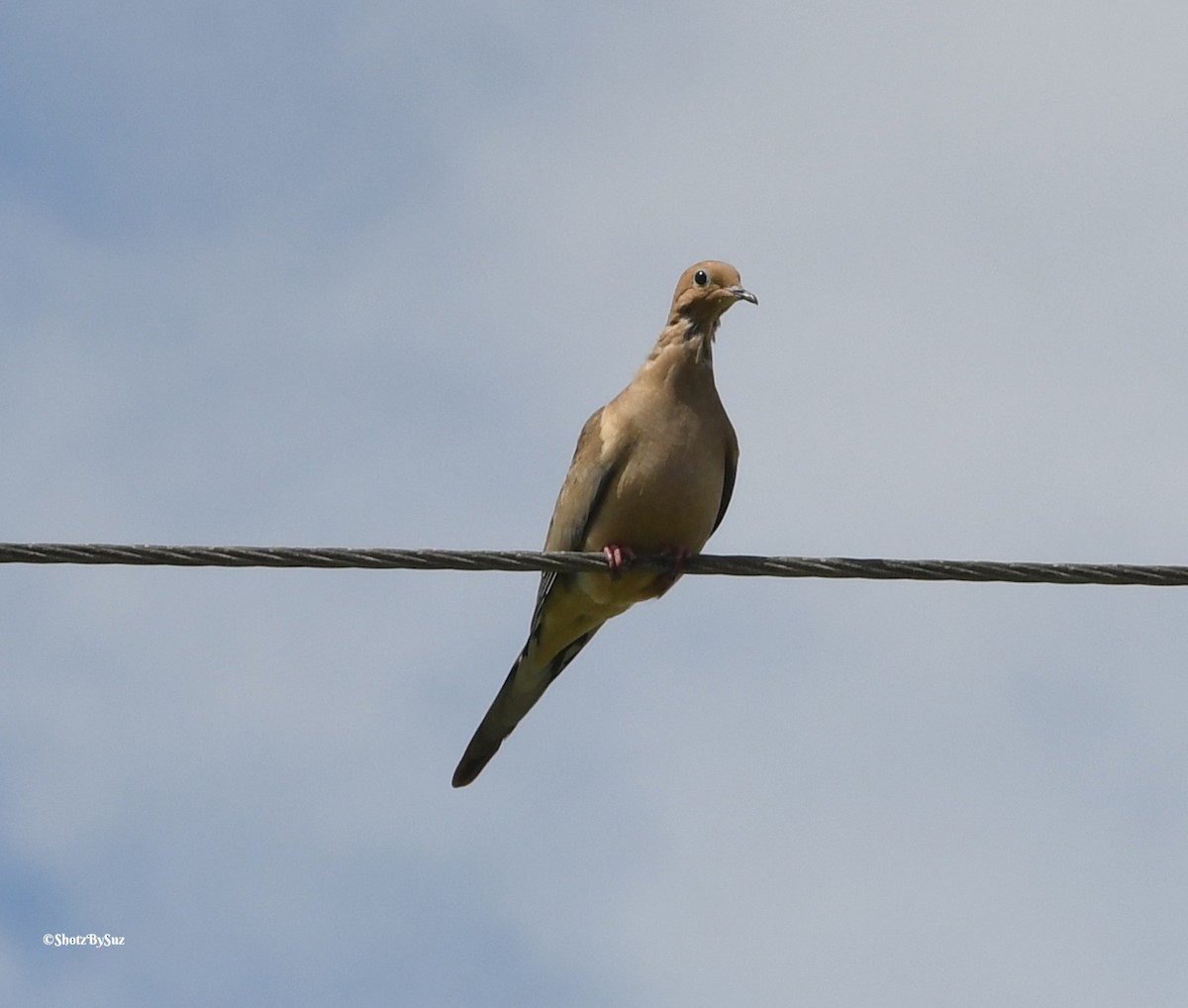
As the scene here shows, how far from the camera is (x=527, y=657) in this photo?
8828mm

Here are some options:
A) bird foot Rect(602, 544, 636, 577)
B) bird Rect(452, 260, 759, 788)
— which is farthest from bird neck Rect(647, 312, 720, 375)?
bird foot Rect(602, 544, 636, 577)

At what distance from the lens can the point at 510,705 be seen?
892 centimetres

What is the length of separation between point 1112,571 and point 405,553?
2082mm

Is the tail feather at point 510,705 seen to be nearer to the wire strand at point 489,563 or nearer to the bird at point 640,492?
the bird at point 640,492

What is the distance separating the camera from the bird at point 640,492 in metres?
8.12

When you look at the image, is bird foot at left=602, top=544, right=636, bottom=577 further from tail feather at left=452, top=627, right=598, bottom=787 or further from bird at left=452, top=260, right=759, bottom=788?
tail feather at left=452, top=627, right=598, bottom=787

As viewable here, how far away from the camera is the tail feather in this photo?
886 cm

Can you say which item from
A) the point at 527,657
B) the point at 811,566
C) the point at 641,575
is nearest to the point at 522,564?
the point at 811,566

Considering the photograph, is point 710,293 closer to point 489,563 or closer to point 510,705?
point 510,705

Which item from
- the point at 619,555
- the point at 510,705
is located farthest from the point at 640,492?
the point at 510,705

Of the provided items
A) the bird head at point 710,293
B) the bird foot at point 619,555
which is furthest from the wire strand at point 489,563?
the bird head at point 710,293

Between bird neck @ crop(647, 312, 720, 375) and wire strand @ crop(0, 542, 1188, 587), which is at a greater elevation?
bird neck @ crop(647, 312, 720, 375)

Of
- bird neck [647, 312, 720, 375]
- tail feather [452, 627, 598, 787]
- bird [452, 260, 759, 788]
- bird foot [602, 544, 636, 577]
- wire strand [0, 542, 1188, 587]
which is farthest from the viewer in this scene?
tail feather [452, 627, 598, 787]

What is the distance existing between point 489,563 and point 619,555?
6.35 feet
